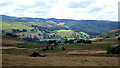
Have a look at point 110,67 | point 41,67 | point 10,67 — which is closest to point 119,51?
point 110,67

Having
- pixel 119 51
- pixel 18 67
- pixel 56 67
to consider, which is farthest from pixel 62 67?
pixel 119 51

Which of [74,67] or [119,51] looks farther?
[119,51]

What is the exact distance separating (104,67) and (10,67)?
67.2 feet

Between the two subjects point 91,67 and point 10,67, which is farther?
point 91,67

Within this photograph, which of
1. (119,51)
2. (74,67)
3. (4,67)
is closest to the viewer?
(4,67)

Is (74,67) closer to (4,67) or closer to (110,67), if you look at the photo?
(110,67)

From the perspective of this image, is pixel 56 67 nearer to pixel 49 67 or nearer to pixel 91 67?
pixel 49 67

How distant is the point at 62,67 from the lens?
33625mm

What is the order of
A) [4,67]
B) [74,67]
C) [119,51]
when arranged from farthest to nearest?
[119,51]
[74,67]
[4,67]

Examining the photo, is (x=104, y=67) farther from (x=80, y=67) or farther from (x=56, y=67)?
(x=56, y=67)

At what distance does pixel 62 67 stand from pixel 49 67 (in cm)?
281

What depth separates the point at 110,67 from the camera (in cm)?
3506

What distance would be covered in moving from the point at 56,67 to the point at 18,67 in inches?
314

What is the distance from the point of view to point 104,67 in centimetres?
3509
